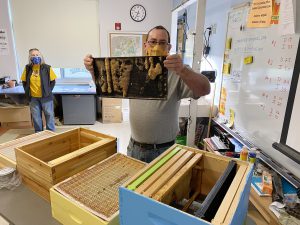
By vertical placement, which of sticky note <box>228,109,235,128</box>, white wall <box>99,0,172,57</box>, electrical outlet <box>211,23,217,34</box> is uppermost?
white wall <box>99,0,172,57</box>

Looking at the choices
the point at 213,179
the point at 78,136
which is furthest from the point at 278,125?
the point at 78,136

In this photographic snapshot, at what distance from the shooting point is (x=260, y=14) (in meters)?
1.81

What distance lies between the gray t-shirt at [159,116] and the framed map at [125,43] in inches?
143

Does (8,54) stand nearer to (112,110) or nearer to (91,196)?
(112,110)

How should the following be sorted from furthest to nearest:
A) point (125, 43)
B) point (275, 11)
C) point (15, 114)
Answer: point (125, 43), point (15, 114), point (275, 11)

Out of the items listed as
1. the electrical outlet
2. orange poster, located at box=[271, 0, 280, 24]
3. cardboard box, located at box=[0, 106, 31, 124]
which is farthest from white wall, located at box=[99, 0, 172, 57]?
orange poster, located at box=[271, 0, 280, 24]

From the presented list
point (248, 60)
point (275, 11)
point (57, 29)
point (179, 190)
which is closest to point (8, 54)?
point (57, 29)

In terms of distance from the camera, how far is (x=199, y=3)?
249cm

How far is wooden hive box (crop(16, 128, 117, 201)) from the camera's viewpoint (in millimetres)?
1039

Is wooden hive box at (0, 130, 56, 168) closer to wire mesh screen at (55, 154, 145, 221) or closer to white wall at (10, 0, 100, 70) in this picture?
wire mesh screen at (55, 154, 145, 221)

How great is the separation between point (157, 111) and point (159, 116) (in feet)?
0.12

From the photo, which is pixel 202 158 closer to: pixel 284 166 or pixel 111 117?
pixel 284 166

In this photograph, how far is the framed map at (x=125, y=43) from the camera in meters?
4.87

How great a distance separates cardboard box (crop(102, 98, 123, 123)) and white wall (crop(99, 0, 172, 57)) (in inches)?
43.2
